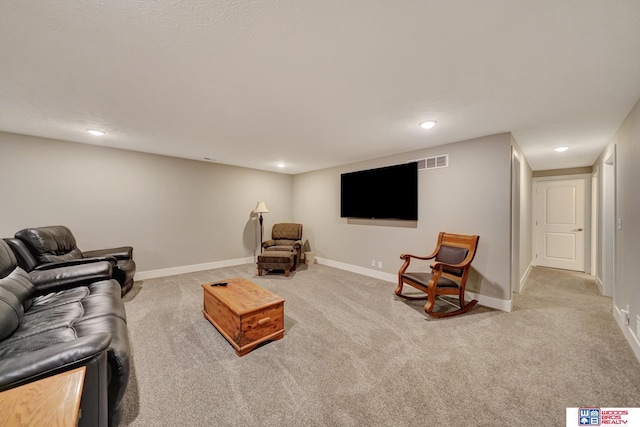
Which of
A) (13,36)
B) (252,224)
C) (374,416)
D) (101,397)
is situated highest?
(13,36)

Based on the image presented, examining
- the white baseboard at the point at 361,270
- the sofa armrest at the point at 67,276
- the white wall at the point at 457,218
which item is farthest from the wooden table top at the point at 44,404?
the white baseboard at the point at 361,270

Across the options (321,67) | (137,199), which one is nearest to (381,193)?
(321,67)

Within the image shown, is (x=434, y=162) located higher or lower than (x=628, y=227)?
higher

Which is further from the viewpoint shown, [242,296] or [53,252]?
[53,252]

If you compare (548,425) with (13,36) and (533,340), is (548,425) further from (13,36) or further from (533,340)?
(13,36)

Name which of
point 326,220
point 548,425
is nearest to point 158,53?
point 548,425

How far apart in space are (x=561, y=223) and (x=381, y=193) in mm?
3993

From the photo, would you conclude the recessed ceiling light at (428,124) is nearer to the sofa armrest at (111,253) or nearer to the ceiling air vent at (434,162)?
the ceiling air vent at (434,162)

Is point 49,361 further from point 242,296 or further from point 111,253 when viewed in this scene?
point 111,253

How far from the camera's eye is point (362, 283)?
4.05 metres

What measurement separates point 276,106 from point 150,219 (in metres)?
3.44

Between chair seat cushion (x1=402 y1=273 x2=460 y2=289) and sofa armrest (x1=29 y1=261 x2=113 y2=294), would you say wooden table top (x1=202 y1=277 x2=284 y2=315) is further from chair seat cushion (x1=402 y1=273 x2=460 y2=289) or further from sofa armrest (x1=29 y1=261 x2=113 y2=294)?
chair seat cushion (x1=402 y1=273 x2=460 y2=289)

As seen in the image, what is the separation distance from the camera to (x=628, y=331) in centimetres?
223

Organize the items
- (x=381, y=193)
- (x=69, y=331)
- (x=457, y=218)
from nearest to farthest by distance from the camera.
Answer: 1. (x=69, y=331)
2. (x=457, y=218)
3. (x=381, y=193)
